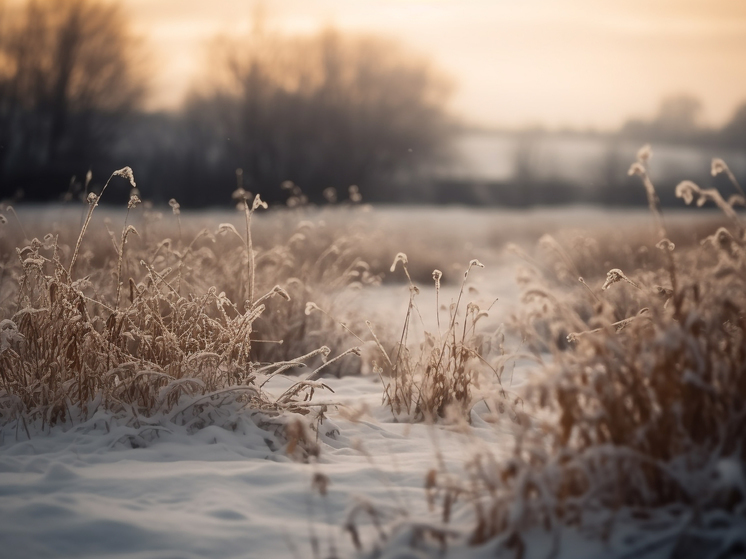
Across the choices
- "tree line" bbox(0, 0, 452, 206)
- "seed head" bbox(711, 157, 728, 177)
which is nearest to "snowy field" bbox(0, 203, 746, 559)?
"seed head" bbox(711, 157, 728, 177)

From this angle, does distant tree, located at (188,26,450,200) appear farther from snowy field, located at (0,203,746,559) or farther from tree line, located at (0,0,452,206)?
snowy field, located at (0,203,746,559)

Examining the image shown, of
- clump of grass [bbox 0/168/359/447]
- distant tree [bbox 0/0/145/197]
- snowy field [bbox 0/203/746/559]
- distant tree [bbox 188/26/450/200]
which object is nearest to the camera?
snowy field [bbox 0/203/746/559]

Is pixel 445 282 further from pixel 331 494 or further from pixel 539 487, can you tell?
pixel 539 487

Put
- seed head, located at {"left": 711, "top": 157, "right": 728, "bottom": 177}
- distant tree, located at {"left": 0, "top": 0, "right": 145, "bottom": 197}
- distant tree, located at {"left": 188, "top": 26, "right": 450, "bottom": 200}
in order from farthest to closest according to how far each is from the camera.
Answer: distant tree, located at {"left": 188, "top": 26, "right": 450, "bottom": 200}
distant tree, located at {"left": 0, "top": 0, "right": 145, "bottom": 197}
seed head, located at {"left": 711, "top": 157, "right": 728, "bottom": 177}

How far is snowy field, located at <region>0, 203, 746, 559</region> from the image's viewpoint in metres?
1.58

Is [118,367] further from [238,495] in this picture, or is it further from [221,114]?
[221,114]

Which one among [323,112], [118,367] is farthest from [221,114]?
[118,367]

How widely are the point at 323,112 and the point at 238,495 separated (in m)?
28.2

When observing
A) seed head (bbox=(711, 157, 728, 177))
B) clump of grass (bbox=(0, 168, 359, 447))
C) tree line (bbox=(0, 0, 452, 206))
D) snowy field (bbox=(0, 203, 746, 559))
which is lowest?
snowy field (bbox=(0, 203, 746, 559))

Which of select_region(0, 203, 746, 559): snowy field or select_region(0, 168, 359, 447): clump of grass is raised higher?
select_region(0, 168, 359, 447): clump of grass

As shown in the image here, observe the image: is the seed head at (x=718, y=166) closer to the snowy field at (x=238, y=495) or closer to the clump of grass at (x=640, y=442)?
the clump of grass at (x=640, y=442)

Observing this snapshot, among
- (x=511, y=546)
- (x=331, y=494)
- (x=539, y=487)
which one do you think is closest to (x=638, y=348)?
(x=539, y=487)

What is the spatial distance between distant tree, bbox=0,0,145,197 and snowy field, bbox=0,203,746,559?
79.4 ft

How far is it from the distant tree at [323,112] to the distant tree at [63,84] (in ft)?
11.6
